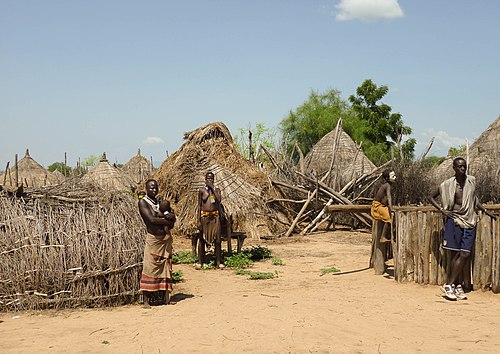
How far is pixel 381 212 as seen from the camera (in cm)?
811

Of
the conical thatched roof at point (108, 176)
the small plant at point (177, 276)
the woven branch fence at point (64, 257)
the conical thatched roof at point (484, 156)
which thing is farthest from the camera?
the conical thatched roof at point (108, 176)

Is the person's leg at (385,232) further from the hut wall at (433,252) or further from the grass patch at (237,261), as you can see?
the grass patch at (237,261)

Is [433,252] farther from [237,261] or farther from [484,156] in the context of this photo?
[484,156]

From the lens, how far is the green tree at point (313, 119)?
34781 millimetres

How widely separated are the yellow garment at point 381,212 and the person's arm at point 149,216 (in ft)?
11.7

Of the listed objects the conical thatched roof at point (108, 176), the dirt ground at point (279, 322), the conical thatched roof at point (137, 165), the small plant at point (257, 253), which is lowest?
the dirt ground at point (279, 322)

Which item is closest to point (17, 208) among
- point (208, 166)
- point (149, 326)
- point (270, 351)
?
point (149, 326)

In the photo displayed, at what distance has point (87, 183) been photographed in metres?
8.00

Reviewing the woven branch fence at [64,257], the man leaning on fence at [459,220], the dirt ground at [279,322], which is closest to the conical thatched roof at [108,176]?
the dirt ground at [279,322]

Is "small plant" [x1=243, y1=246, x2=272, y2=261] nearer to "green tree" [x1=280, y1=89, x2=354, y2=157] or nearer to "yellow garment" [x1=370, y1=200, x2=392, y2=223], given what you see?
"yellow garment" [x1=370, y1=200, x2=392, y2=223]

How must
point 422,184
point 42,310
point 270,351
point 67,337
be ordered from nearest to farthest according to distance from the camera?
1. point 270,351
2. point 67,337
3. point 42,310
4. point 422,184

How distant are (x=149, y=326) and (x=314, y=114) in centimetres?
3163

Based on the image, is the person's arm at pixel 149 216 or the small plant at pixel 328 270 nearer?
the person's arm at pixel 149 216

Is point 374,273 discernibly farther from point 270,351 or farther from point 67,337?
point 67,337
